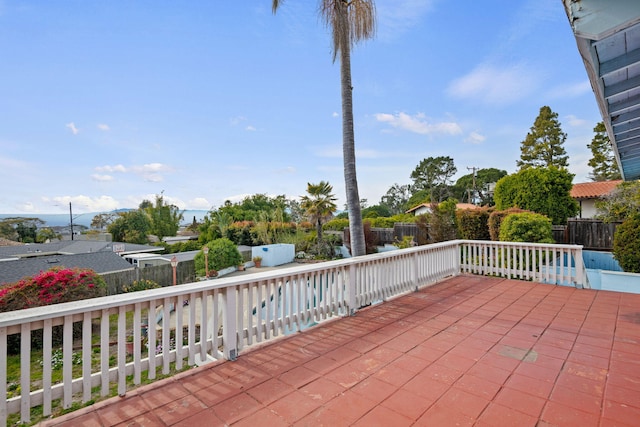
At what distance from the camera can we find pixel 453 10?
8102mm

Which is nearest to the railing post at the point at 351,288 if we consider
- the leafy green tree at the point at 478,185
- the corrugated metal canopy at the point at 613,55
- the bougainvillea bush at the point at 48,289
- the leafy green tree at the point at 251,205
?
the corrugated metal canopy at the point at 613,55

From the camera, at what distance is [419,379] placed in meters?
2.45

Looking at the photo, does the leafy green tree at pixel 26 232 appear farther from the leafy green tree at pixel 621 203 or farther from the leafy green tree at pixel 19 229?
the leafy green tree at pixel 621 203

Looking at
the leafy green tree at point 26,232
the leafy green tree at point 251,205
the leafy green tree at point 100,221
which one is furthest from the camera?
the leafy green tree at point 100,221

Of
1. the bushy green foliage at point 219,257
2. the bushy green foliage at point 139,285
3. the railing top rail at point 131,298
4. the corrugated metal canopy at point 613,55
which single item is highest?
the corrugated metal canopy at point 613,55

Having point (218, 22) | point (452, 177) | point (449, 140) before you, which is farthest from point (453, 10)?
point (452, 177)

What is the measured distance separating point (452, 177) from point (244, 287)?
136 feet

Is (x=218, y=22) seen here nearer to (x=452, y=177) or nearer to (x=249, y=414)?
(x=249, y=414)

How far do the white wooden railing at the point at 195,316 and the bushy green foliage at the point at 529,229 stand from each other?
7.71ft

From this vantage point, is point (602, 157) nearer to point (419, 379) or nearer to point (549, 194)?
point (549, 194)

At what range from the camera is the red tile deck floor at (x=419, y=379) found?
1.96 m

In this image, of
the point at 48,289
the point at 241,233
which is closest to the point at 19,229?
the point at 241,233

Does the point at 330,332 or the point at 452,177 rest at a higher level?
the point at 452,177

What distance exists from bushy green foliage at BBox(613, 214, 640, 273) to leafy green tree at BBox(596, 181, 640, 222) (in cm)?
238
